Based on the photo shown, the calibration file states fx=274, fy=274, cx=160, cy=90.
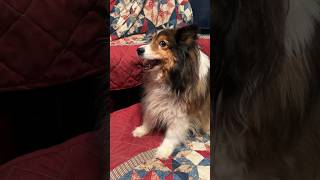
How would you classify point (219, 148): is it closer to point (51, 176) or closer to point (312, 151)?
point (312, 151)

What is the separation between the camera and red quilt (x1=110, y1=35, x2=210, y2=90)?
0.56 metres

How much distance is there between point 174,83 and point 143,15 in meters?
0.43

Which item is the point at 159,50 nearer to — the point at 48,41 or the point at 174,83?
the point at 174,83

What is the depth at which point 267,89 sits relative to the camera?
30 cm

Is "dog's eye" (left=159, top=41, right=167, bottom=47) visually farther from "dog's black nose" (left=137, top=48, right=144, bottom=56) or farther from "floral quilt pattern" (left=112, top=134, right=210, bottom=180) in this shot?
"floral quilt pattern" (left=112, top=134, right=210, bottom=180)

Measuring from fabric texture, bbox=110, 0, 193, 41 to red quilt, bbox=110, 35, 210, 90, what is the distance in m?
0.02

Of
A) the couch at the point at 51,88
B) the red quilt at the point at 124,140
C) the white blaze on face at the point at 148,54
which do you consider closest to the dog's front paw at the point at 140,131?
the red quilt at the point at 124,140

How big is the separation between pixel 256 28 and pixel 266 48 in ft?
0.08

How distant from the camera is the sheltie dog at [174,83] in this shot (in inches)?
31.9

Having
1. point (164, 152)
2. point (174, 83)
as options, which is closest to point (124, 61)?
point (164, 152)

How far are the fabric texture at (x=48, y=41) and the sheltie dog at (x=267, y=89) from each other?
0.27 metres

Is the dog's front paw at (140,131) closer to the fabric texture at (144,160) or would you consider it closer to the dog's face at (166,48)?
the fabric texture at (144,160)

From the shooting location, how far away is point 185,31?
76 centimetres

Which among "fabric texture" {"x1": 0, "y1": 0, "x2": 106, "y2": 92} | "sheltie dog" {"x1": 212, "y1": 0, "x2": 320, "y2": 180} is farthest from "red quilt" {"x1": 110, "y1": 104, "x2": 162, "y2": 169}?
"sheltie dog" {"x1": 212, "y1": 0, "x2": 320, "y2": 180}
